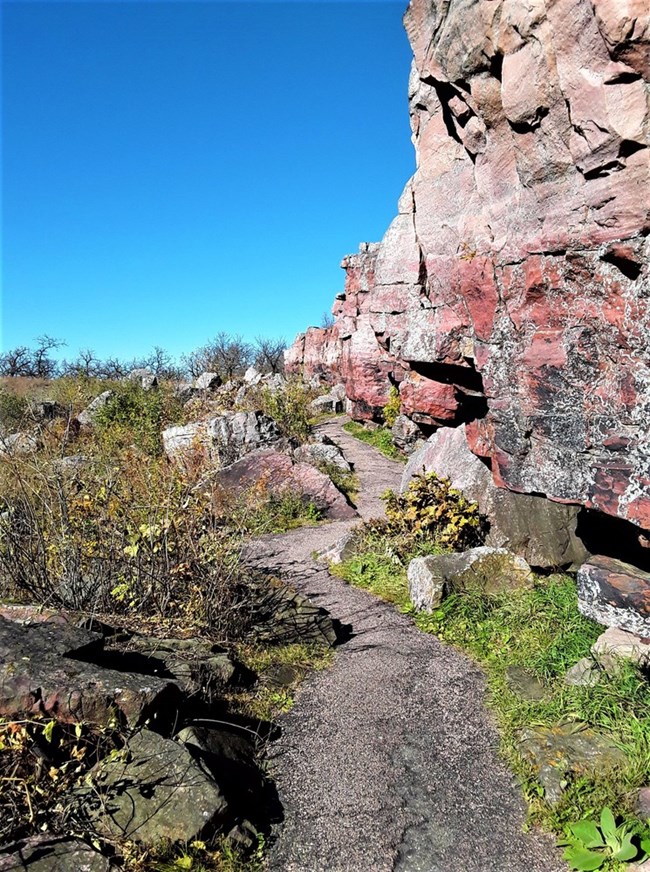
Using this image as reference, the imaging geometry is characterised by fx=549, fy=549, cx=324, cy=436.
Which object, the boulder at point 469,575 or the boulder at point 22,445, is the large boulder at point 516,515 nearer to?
the boulder at point 469,575

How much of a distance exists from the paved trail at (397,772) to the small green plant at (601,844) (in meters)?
0.14

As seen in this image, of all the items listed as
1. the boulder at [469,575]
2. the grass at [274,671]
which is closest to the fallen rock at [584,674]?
the boulder at [469,575]

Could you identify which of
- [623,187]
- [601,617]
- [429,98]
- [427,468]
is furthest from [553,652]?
[429,98]

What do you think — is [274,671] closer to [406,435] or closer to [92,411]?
[406,435]

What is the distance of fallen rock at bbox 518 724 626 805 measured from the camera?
317 cm

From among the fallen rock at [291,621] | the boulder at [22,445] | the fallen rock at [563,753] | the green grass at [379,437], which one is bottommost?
the fallen rock at [563,753]

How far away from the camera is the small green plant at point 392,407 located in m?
14.6

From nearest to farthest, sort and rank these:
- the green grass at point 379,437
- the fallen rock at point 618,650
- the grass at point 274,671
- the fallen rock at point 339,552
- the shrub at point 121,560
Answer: the fallen rock at point 618,650 < the grass at point 274,671 < the shrub at point 121,560 < the fallen rock at point 339,552 < the green grass at point 379,437

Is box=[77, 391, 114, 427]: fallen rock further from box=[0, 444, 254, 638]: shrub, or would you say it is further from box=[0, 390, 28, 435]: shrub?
box=[0, 444, 254, 638]: shrub

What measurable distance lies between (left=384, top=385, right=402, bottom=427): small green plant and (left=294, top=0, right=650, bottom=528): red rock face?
9.00 m

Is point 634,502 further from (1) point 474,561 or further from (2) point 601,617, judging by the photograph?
(1) point 474,561

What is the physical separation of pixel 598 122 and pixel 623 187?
0.43 meters

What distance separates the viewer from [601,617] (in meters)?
4.16

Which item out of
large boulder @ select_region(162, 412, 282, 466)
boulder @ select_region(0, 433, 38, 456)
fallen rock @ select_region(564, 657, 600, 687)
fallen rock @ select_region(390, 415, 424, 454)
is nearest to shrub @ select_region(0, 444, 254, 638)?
boulder @ select_region(0, 433, 38, 456)
